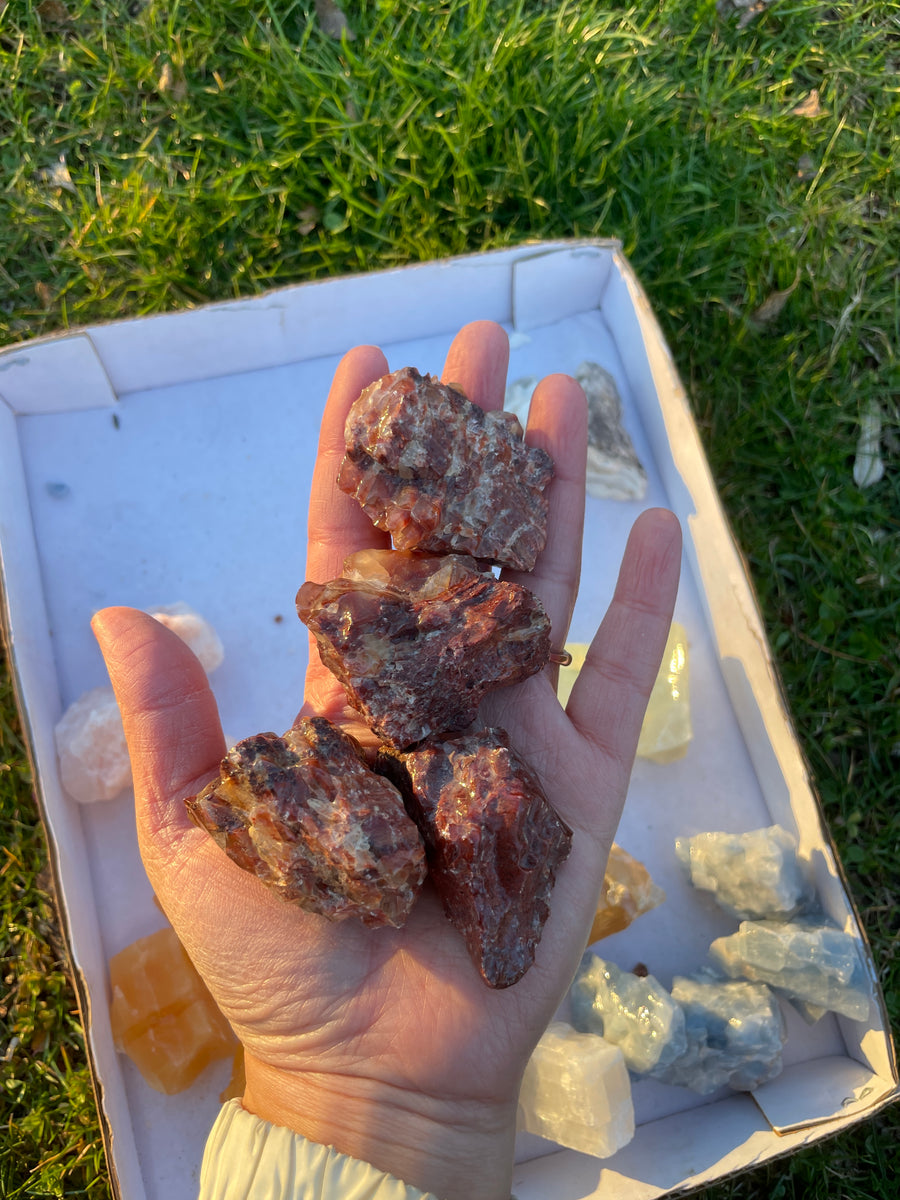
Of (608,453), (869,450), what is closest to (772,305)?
(869,450)

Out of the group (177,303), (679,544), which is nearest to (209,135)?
(177,303)

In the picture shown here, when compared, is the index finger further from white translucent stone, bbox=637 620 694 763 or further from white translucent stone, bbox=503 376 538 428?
white translucent stone, bbox=637 620 694 763

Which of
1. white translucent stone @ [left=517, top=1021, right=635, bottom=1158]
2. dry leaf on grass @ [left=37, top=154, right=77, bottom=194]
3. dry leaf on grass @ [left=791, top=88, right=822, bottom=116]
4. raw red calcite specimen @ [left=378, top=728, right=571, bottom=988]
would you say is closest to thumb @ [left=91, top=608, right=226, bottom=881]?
raw red calcite specimen @ [left=378, top=728, right=571, bottom=988]

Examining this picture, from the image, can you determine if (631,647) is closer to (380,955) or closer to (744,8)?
(380,955)

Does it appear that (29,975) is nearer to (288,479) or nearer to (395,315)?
(288,479)

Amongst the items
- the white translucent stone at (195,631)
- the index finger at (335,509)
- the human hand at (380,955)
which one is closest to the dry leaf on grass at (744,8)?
the index finger at (335,509)
